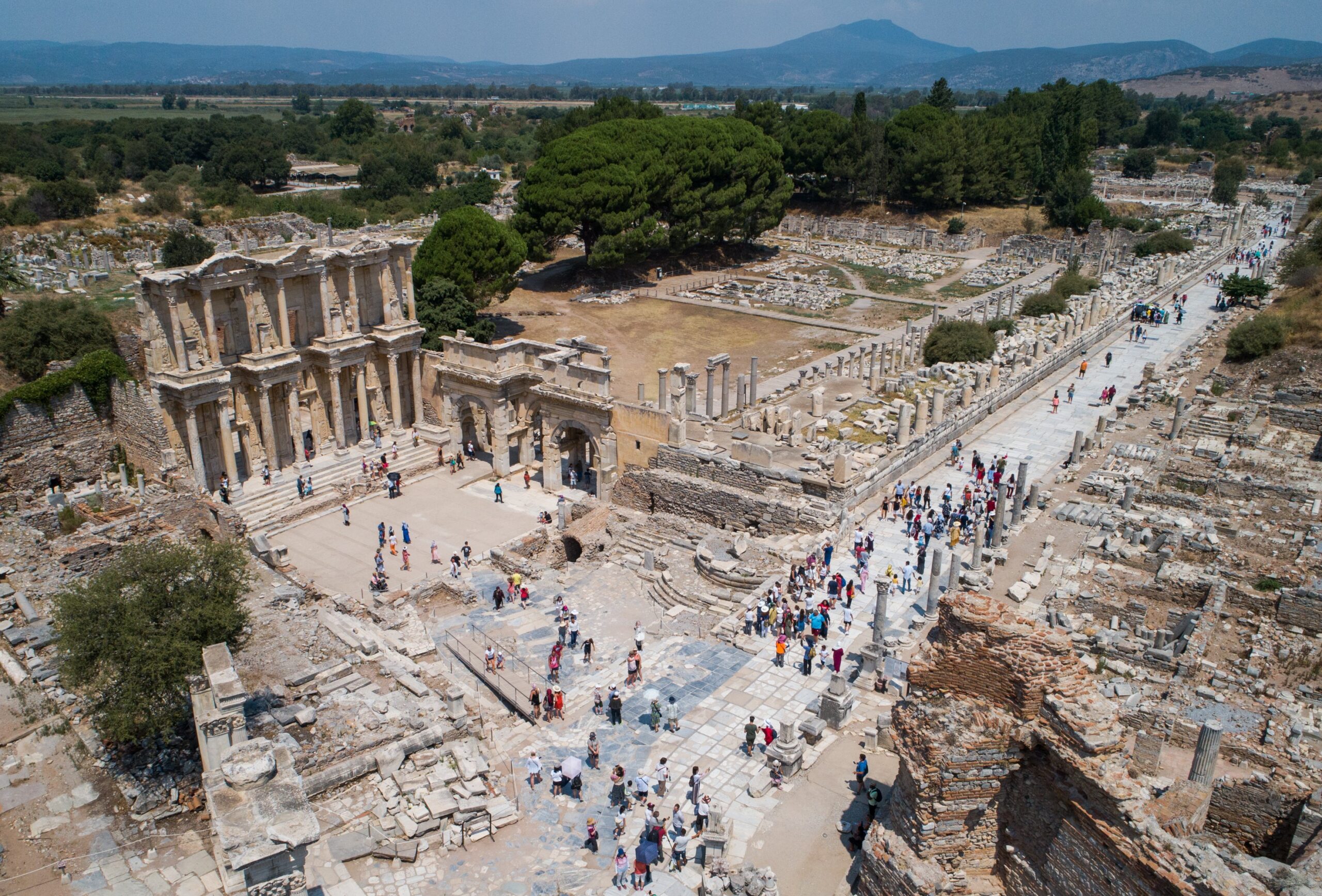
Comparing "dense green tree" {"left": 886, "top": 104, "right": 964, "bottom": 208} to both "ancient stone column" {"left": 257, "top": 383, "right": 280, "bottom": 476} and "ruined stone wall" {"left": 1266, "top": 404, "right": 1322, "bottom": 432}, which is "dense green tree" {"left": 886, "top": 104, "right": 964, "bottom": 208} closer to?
"ruined stone wall" {"left": 1266, "top": 404, "right": 1322, "bottom": 432}

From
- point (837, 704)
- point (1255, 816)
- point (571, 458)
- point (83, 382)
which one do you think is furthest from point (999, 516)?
point (83, 382)

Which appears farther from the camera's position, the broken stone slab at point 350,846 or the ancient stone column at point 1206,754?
the broken stone slab at point 350,846

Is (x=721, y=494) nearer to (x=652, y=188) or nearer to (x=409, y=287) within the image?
(x=409, y=287)

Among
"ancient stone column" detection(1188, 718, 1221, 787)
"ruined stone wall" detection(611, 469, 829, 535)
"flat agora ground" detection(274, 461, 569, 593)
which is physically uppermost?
"ancient stone column" detection(1188, 718, 1221, 787)

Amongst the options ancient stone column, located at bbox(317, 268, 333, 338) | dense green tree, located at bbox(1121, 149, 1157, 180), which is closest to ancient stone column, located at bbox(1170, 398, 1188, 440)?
ancient stone column, located at bbox(317, 268, 333, 338)

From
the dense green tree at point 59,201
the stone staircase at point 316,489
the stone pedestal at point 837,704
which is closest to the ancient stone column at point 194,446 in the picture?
the stone staircase at point 316,489

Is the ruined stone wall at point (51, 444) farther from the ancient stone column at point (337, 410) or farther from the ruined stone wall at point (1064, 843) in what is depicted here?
the ruined stone wall at point (1064, 843)
